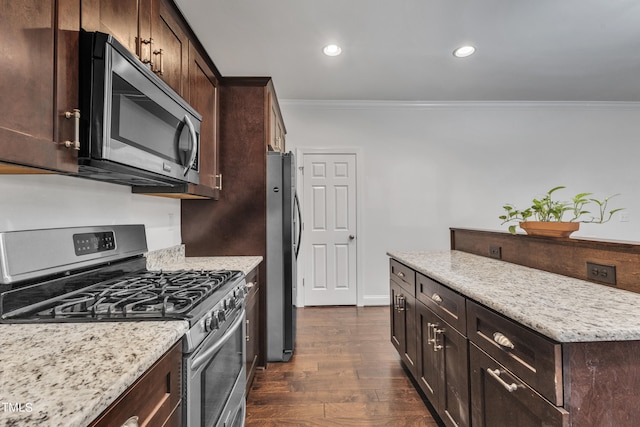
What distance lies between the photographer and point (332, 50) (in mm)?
2656

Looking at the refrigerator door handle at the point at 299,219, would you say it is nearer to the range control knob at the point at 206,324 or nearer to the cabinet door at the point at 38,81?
the range control knob at the point at 206,324

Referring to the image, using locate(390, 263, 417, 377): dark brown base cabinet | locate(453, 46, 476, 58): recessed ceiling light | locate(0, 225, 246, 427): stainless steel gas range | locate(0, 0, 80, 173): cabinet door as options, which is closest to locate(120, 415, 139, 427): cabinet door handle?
locate(0, 225, 246, 427): stainless steel gas range

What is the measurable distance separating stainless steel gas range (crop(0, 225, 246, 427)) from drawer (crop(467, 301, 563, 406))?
39.3 inches

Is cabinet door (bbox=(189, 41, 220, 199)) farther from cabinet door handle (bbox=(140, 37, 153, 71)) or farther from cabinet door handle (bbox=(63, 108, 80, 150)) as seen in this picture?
cabinet door handle (bbox=(63, 108, 80, 150))

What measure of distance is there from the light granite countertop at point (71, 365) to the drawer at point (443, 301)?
3.62 feet

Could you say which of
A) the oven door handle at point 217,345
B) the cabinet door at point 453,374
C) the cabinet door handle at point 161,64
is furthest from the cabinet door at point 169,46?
the cabinet door at point 453,374

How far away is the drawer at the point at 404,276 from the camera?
6.67ft

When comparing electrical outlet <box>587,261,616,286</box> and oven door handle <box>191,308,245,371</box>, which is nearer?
oven door handle <box>191,308,245,371</box>

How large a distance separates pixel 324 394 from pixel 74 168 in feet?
6.11

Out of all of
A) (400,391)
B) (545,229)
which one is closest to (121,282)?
(400,391)

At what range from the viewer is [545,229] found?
171cm

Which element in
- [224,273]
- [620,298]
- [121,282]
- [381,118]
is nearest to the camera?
[620,298]

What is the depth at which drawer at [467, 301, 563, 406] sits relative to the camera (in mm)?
851

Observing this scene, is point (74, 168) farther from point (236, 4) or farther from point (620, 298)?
point (620, 298)
